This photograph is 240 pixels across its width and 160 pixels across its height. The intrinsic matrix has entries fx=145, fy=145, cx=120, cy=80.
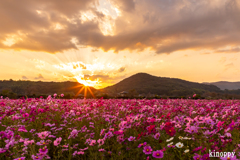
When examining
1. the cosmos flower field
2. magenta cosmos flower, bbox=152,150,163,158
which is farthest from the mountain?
magenta cosmos flower, bbox=152,150,163,158

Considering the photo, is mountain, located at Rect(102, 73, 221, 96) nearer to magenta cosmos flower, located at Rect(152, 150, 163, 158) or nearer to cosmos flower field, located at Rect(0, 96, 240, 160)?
cosmos flower field, located at Rect(0, 96, 240, 160)

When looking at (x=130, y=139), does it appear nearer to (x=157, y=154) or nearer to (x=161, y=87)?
(x=157, y=154)

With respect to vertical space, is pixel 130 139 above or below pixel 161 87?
below

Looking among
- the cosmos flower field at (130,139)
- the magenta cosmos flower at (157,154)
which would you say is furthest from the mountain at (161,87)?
the magenta cosmos flower at (157,154)

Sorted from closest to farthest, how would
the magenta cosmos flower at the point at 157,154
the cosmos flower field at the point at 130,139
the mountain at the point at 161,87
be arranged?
the magenta cosmos flower at the point at 157,154 < the cosmos flower field at the point at 130,139 < the mountain at the point at 161,87

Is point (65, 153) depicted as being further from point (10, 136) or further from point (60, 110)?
point (60, 110)

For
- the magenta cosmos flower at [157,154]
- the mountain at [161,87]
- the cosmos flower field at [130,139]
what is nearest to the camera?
the magenta cosmos flower at [157,154]

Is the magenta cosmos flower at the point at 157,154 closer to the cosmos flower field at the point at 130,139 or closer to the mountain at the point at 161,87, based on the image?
the cosmos flower field at the point at 130,139

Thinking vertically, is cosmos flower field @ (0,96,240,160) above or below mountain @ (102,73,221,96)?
below

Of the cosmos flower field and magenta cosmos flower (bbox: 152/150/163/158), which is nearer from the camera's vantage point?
magenta cosmos flower (bbox: 152/150/163/158)

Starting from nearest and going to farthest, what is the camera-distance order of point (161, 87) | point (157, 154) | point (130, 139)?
1. point (157, 154)
2. point (130, 139)
3. point (161, 87)

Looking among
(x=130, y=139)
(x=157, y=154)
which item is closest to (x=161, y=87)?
(x=130, y=139)

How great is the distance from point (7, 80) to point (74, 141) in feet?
363

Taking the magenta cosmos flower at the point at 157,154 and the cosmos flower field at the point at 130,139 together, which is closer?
the magenta cosmos flower at the point at 157,154
